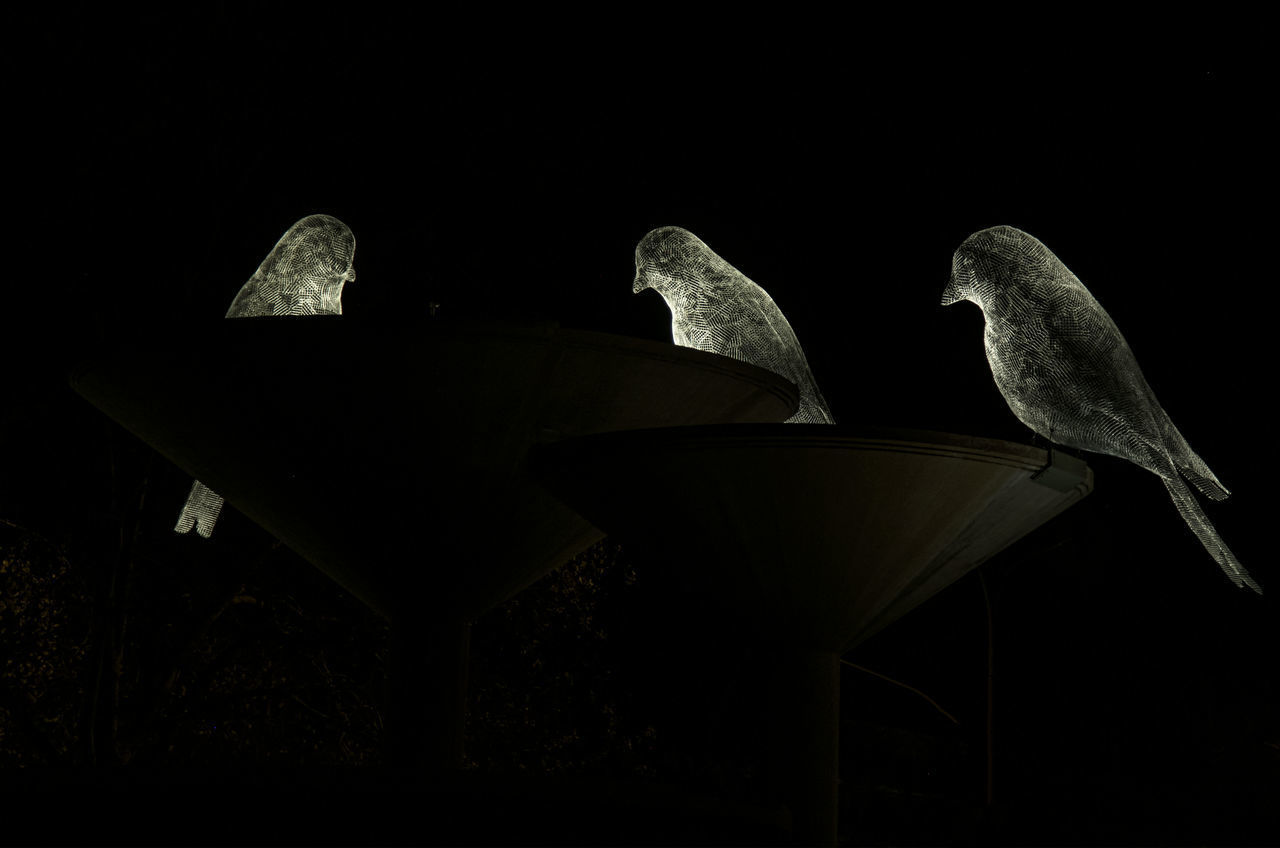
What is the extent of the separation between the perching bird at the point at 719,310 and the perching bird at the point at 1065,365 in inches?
55.4

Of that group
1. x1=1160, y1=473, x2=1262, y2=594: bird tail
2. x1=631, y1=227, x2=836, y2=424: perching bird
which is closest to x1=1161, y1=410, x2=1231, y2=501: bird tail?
x1=1160, y1=473, x2=1262, y2=594: bird tail

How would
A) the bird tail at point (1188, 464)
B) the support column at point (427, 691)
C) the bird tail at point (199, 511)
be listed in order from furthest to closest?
the bird tail at point (199, 511), the bird tail at point (1188, 464), the support column at point (427, 691)

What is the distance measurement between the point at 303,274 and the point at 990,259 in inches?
197

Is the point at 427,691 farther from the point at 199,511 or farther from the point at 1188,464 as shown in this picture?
the point at 1188,464

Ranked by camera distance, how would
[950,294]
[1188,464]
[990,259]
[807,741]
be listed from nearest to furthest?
1. [807,741]
2. [1188,464]
3. [990,259]
4. [950,294]

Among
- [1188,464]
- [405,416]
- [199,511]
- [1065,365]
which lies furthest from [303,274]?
[1188,464]

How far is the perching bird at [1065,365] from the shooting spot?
10.0 metres

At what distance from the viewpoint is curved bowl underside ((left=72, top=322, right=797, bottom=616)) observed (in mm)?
7953

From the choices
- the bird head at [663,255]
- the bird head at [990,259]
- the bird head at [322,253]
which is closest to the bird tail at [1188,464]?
the bird head at [990,259]

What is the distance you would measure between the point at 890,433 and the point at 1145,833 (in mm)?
14930

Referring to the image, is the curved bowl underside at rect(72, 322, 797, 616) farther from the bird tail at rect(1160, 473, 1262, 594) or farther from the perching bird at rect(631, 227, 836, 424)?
the bird tail at rect(1160, 473, 1262, 594)

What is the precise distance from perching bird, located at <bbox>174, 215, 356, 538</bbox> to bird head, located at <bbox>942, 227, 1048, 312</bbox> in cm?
457

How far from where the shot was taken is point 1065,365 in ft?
33.3

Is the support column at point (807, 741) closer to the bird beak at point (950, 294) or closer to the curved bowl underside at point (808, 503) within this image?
the curved bowl underside at point (808, 503)
